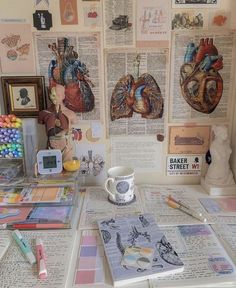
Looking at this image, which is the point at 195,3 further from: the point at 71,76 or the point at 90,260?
the point at 90,260

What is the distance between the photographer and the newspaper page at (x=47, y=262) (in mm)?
625

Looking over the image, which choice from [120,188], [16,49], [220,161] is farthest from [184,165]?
[16,49]

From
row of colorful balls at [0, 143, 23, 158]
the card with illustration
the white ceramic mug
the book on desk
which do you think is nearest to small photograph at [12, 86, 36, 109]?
row of colorful balls at [0, 143, 23, 158]

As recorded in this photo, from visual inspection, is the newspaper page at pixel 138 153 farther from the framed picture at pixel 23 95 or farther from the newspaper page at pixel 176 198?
the framed picture at pixel 23 95

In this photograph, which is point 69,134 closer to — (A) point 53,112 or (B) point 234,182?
(A) point 53,112

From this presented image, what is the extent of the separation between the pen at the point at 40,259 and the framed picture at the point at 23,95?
1.39ft

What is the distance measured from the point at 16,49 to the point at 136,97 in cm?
40

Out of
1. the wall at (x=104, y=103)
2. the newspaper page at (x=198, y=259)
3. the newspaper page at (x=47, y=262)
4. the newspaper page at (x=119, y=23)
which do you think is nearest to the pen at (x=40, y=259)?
the newspaper page at (x=47, y=262)

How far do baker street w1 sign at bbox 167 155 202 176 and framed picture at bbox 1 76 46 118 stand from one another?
48 cm

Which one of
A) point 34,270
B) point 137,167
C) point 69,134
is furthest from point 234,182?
point 34,270

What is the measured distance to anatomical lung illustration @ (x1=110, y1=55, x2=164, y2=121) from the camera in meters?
0.96

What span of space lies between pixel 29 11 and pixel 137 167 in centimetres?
60

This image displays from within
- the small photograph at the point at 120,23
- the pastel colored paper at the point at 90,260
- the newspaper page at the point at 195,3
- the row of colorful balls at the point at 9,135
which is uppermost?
the newspaper page at the point at 195,3

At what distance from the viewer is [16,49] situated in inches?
36.5
